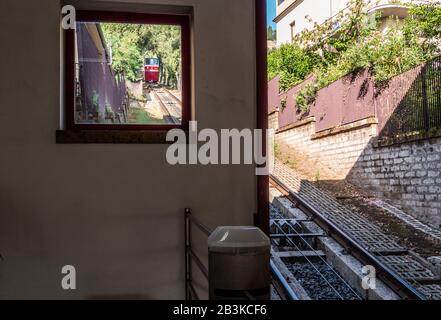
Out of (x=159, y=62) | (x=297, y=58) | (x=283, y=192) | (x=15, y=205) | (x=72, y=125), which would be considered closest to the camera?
(x=15, y=205)

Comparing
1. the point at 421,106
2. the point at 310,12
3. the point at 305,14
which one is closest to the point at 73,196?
the point at 421,106

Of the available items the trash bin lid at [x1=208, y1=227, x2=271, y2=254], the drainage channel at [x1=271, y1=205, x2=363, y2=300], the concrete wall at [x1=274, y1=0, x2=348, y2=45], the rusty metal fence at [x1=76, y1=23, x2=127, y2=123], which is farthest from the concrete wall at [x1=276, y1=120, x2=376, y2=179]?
the trash bin lid at [x1=208, y1=227, x2=271, y2=254]

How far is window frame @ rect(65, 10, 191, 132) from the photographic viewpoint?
282cm

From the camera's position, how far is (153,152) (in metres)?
2.73

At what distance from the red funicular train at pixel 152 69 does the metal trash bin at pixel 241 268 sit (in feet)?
5.90

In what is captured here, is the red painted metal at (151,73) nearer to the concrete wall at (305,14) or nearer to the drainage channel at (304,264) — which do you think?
the drainage channel at (304,264)

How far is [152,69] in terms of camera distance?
3.01m

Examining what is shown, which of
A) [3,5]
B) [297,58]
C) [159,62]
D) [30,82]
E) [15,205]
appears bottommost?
[15,205]

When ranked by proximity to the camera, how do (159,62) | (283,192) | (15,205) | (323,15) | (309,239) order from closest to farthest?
(15,205) → (159,62) → (309,239) → (283,192) → (323,15)

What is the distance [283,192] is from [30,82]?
774 cm

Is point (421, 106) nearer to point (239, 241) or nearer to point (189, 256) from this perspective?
point (189, 256)

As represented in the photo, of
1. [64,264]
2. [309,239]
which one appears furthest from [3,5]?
[309,239]

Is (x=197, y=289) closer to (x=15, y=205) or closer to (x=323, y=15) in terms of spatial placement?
(x=15, y=205)

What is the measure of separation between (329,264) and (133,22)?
4.80m
